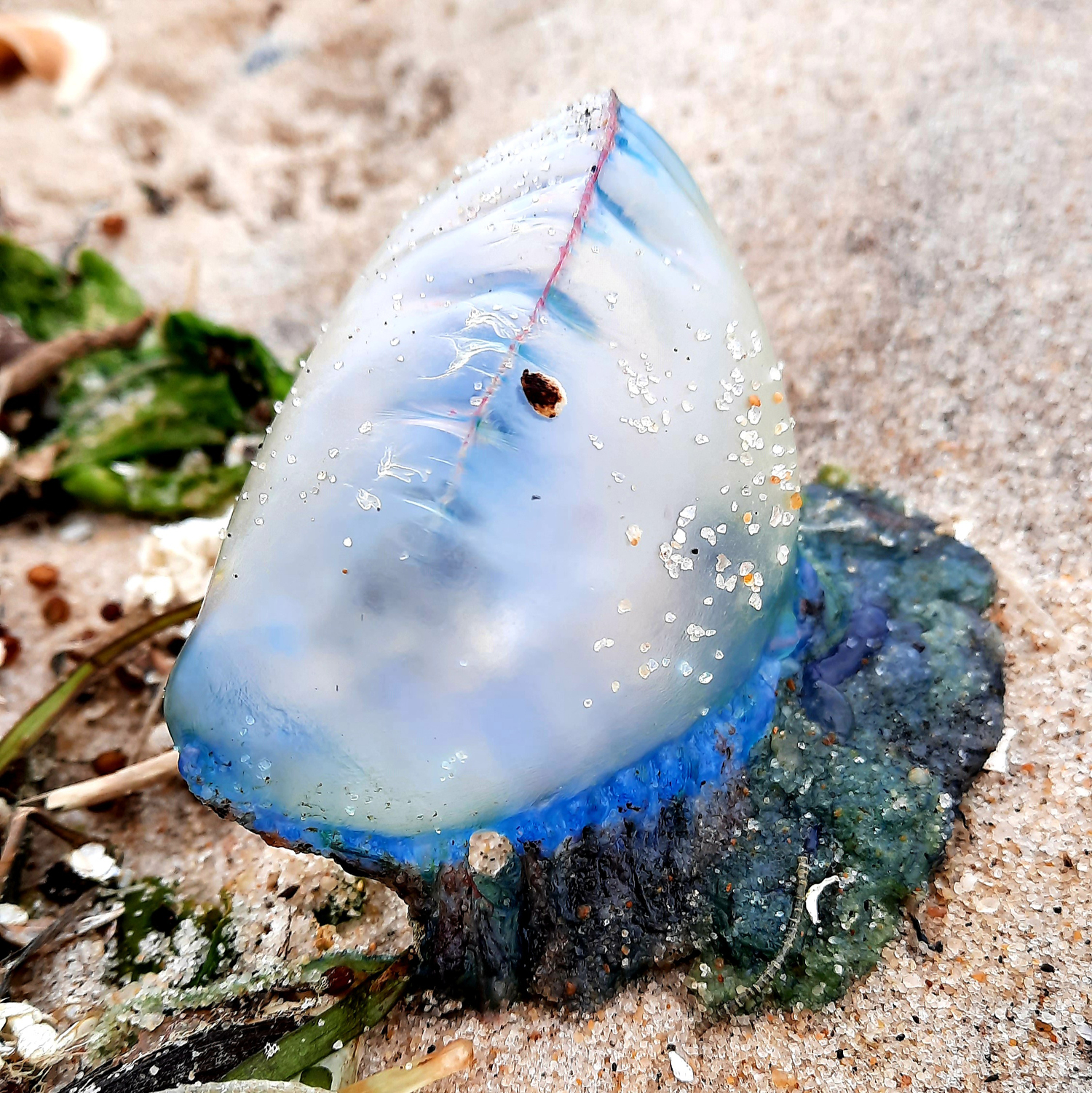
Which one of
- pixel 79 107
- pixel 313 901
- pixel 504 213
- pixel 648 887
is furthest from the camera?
pixel 79 107

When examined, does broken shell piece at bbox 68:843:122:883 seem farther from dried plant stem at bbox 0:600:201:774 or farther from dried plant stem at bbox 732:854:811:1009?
dried plant stem at bbox 732:854:811:1009

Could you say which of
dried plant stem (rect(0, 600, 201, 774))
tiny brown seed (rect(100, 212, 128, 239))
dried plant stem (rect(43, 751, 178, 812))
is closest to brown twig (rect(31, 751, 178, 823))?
dried plant stem (rect(43, 751, 178, 812))

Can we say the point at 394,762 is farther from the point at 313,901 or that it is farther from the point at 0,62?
the point at 0,62

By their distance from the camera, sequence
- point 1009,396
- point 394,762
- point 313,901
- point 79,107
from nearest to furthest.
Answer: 1. point 394,762
2. point 313,901
3. point 1009,396
4. point 79,107

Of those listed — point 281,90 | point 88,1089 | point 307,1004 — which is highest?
point 281,90

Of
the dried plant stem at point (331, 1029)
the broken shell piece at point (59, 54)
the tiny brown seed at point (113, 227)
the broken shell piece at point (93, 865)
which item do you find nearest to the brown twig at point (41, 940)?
the broken shell piece at point (93, 865)

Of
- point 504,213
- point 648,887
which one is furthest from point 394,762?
point 504,213

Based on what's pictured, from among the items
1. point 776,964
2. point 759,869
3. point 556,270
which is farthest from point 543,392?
point 776,964

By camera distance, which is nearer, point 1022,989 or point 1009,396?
point 1022,989
